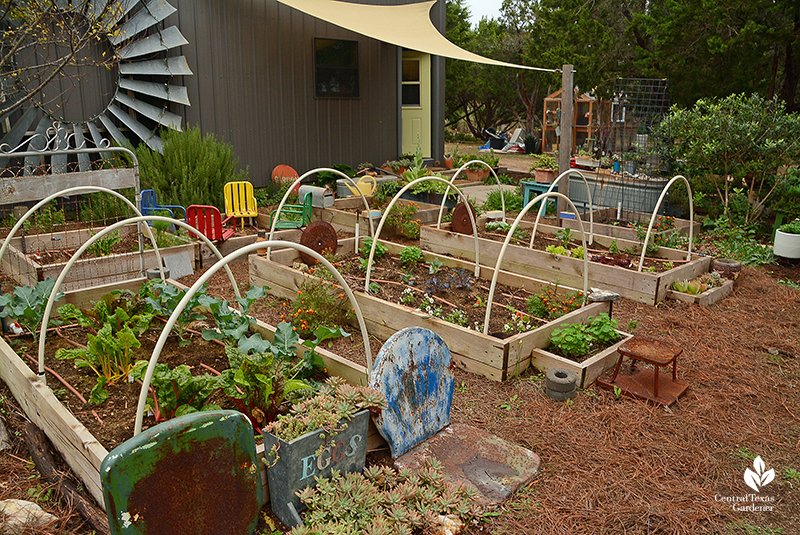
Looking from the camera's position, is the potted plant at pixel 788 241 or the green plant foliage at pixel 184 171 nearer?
the potted plant at pixel 788 241

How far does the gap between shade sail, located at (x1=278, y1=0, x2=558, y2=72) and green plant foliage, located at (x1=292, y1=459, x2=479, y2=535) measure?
293 inches

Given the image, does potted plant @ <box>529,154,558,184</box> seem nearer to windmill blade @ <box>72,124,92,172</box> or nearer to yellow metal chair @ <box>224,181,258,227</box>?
yellow metal chair @ <box>224,181,258,227</box>

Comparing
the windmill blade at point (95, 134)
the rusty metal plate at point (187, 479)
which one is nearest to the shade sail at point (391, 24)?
the windmill blade at point (95, 134)

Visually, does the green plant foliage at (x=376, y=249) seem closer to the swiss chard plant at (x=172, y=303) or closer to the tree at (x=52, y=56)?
the swiss chard plant at (x=172, y=303)

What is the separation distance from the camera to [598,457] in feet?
11.2

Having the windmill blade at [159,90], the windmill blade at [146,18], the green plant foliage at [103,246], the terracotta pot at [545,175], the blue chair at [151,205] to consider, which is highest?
the windmill blade at [146,18]

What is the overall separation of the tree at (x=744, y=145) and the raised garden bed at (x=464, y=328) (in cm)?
405

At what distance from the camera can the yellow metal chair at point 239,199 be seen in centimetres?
802

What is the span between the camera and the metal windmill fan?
26.3 ft

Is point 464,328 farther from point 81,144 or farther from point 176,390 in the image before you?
point 81,144

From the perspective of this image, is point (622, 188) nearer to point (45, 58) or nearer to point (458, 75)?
point (45, 58)

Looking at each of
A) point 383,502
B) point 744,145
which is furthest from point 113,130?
point 744,145

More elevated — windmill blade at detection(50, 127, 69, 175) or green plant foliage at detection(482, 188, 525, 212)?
windmill blade at detection(50, 127, 69, 175)

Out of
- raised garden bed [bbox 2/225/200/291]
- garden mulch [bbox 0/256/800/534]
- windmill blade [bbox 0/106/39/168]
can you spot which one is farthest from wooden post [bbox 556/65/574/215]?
windmill blade [bbox 0/106/39/168]
